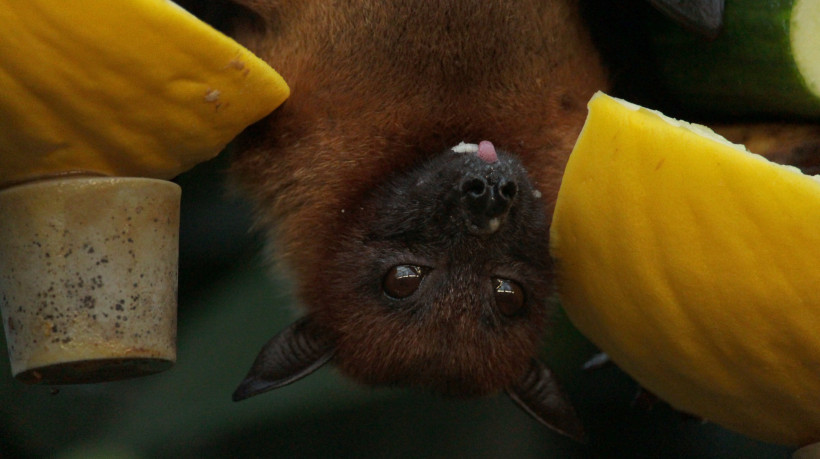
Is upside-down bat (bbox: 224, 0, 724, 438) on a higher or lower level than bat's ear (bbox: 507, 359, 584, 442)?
higher

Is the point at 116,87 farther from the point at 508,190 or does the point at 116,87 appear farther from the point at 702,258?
the point at 702,258

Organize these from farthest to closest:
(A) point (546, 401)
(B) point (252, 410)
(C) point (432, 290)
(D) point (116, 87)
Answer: (B) point (252, 410)
(A) point (546, 401)
(C) point (432, 290)
(D) point (116, 87)

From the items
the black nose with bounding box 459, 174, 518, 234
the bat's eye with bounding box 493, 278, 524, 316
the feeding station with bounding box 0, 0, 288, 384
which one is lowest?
the bat's eye with bounding box 493, 278, 524, 316

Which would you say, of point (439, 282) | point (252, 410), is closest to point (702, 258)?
point (439, 282)

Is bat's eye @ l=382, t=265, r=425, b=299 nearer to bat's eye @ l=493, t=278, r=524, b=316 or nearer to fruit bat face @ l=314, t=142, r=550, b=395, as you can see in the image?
fruit bat face @ l=314, t=142, r=550, b=395

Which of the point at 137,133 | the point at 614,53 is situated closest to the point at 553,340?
the point at 614,53

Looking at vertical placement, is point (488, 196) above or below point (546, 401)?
above

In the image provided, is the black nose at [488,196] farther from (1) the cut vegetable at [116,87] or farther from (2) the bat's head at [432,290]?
(1) the cut vegetable at [116,87]

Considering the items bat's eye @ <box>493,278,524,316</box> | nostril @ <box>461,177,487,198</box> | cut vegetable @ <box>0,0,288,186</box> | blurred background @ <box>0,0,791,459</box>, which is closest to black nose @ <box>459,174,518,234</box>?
nostril @ <box>461,177,487,198</box>

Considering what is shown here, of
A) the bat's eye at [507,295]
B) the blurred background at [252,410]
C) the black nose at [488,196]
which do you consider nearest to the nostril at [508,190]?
the black nose at [488,196]
